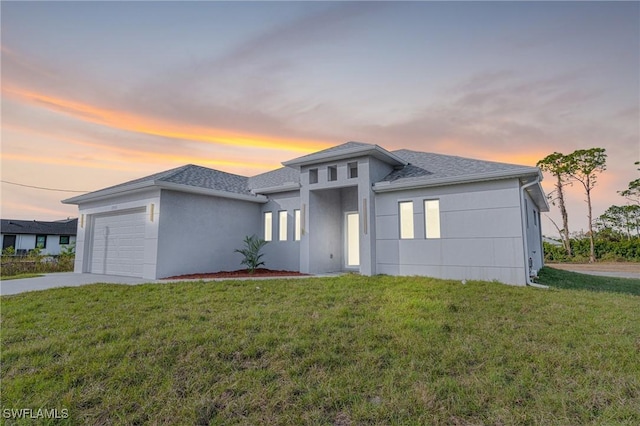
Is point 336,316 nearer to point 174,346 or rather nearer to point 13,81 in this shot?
point 174,346

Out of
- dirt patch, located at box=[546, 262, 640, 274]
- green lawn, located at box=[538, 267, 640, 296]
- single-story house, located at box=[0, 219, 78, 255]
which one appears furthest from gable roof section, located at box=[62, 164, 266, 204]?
single-story house, located at box=[0, 219, 78, 255]

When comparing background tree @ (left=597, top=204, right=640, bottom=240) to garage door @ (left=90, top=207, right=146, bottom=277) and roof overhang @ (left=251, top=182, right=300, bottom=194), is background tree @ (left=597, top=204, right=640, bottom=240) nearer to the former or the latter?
roof overhang @ (left=251, top=182, right=300, bottom=194)

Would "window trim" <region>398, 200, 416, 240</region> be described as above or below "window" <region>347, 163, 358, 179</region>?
below

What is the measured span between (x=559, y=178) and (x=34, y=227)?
159ft

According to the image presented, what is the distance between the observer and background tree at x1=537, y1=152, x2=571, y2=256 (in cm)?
2594

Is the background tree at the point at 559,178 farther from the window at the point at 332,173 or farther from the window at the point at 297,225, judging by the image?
the window at the point at 297,225

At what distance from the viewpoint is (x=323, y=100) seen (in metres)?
10.9

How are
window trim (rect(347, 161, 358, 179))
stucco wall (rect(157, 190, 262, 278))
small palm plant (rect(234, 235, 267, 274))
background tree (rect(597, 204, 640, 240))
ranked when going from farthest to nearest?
1. background tree (rect(597, 204, 640, 240))
2. small palm plant (rect(234, 235, 267, 274))
3. window trim (rect(347, 161, 358, 179))
4. stucco wall (rect(157, 190, 262, 278))

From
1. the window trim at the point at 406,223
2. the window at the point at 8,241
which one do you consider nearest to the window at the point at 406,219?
the window trim at the point at 406,223

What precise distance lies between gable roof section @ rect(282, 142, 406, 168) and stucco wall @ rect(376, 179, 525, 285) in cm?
146

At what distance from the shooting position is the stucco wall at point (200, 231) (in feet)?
35.8

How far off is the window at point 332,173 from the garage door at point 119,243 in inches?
270

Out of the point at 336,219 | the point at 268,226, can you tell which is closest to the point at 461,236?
the point at 336,219

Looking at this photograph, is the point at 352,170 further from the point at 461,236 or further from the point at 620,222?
the point at 620,222
